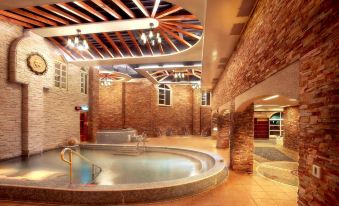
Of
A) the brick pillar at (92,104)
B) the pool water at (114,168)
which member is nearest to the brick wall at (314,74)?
the pool water at (114,168)

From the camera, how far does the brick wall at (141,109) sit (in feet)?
62.4

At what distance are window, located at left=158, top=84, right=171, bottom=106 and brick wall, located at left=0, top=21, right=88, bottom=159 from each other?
934cm

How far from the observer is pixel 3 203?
471 centimetres

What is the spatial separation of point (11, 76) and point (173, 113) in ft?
43.9

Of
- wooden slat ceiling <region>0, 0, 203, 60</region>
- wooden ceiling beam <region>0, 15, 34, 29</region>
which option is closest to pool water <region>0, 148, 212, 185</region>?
wooden slat ceiling <region>0, 0, 203, 60</region>

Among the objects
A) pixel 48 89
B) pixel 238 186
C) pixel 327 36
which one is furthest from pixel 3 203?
pixel 48 89

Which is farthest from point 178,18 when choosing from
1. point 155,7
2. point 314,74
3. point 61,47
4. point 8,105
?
point 8,105

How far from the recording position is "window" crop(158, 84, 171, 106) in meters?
19.7

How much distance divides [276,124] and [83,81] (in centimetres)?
1651

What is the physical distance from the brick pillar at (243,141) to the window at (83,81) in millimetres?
10860

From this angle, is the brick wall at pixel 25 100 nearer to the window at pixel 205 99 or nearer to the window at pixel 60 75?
the window at pixel 60 75

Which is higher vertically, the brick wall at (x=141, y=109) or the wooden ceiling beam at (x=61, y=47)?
the wooden ceiling beam at (x=61, y=47)

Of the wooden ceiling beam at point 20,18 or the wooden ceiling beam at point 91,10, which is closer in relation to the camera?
the wooden ceiling beam at point 91,10

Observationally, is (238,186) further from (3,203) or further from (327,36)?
(3,203)
